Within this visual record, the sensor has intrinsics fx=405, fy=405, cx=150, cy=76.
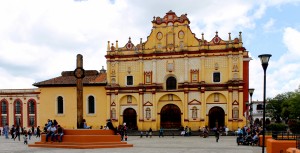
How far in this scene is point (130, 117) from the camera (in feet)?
176

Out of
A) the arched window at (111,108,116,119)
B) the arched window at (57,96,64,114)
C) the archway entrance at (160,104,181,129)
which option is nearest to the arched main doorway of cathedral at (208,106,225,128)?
the archway entrance at (160,104,181,129)

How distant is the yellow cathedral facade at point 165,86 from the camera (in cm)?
4981

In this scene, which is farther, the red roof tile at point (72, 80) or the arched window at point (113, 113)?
the red roof tile at point (72, 80)

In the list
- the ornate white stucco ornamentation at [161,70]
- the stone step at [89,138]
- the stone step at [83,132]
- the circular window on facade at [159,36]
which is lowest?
the stone step at [89,138]

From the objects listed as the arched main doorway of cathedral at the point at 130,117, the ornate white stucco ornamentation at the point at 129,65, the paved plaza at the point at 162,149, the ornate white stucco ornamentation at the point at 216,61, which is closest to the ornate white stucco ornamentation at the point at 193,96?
the ornate white stucco ornamentation at the point at 216,61

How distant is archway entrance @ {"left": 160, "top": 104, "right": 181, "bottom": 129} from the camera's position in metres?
51.8

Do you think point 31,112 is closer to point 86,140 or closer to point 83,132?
point 83,132

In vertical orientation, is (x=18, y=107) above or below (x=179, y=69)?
below

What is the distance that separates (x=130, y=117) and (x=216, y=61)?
13.4 m

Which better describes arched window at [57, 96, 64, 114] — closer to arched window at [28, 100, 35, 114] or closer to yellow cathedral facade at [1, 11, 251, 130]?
yellow cathedral facade at [1, 11, 251, 130]

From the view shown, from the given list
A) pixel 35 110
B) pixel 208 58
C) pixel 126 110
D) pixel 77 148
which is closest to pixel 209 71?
pixel 208 58

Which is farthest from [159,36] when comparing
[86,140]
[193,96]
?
[86,140]

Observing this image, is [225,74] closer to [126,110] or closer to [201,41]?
[201,41]

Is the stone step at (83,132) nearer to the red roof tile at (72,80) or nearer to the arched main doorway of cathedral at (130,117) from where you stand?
the arched main doorway of cathedral at (130,117)
